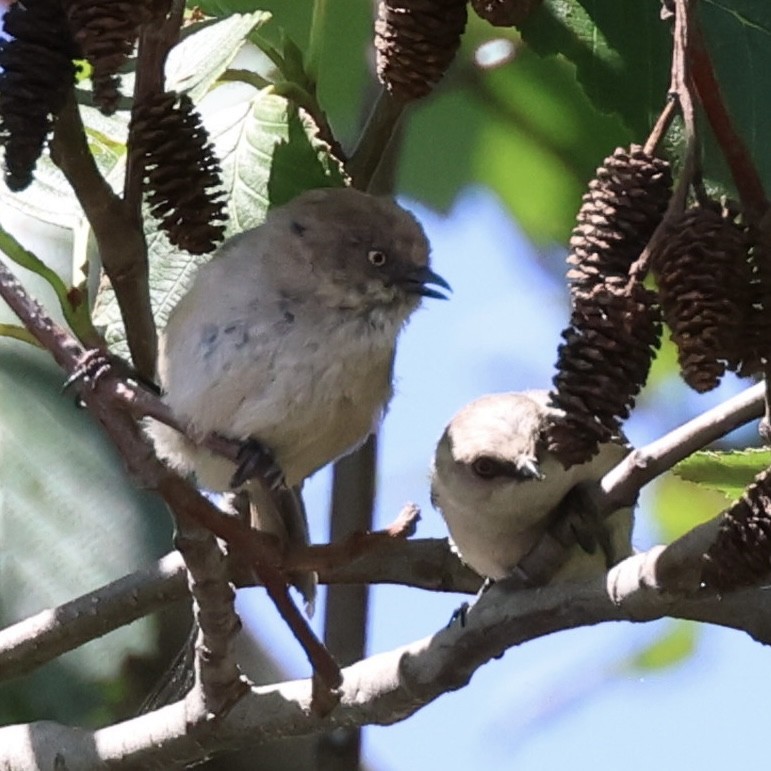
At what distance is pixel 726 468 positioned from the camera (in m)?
1.42

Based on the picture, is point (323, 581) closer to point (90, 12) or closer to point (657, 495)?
point (657, 495)

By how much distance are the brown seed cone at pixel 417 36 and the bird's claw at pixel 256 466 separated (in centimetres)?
46

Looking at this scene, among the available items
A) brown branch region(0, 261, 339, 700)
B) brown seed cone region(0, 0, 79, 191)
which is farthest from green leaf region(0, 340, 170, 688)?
brown seed cone region(0, 0, 79, 191)

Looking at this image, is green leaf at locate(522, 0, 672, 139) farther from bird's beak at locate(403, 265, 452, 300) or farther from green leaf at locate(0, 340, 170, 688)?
green leaf at locate(0, 340, 170, 688)

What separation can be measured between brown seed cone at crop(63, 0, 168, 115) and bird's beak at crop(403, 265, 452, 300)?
2.47 feet

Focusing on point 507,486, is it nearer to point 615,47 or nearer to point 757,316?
point 615,47

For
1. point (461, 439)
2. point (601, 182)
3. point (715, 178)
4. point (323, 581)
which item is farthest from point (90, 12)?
point (461, 439)

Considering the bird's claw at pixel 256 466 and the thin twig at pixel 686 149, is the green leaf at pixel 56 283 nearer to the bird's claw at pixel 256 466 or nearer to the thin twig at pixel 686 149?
the bird's claw at pixel 256 466

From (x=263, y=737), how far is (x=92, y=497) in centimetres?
53

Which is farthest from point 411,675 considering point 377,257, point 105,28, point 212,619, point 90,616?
point 105,28

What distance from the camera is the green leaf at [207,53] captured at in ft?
4.95

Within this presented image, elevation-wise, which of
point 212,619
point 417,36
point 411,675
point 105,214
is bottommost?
point 411,675

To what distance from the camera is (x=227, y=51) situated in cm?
152

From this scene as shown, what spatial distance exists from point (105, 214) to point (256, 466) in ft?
1.42
